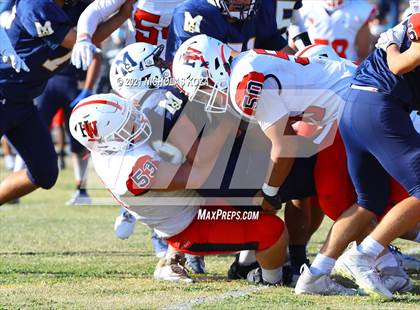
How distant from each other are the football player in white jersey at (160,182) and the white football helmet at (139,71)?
2.23 feet

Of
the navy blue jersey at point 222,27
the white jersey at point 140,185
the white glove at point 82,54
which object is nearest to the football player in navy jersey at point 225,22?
the navy blue jersey at point 222,27

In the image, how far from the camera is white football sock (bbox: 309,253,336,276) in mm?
4566

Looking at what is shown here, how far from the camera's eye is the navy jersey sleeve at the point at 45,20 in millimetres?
5449

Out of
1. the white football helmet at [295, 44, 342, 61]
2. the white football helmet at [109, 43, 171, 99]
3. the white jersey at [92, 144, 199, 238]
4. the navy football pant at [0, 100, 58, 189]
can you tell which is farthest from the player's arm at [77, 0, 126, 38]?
the white football helmet at [295, 44, 342, 61]

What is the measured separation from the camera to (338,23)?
8.69 metres

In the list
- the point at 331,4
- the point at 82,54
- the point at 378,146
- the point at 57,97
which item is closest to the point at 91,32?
the point at 82,54

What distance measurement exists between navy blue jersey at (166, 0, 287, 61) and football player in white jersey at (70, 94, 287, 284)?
907 millimetres

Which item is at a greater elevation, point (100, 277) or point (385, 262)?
point (385, 262)

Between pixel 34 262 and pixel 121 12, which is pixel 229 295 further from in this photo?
pixel 121 12

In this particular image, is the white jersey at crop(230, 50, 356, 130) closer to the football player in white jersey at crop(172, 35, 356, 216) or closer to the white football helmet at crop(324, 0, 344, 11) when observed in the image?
the football player in white jersey at crop(172, 35, 356, 216)

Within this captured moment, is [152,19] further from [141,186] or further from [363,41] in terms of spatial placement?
[363,41]

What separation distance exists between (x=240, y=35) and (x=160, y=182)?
147cm

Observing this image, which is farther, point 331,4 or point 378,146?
point 331,4

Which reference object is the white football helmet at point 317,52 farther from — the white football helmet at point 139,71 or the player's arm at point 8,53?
the player's arm at point 8,53
